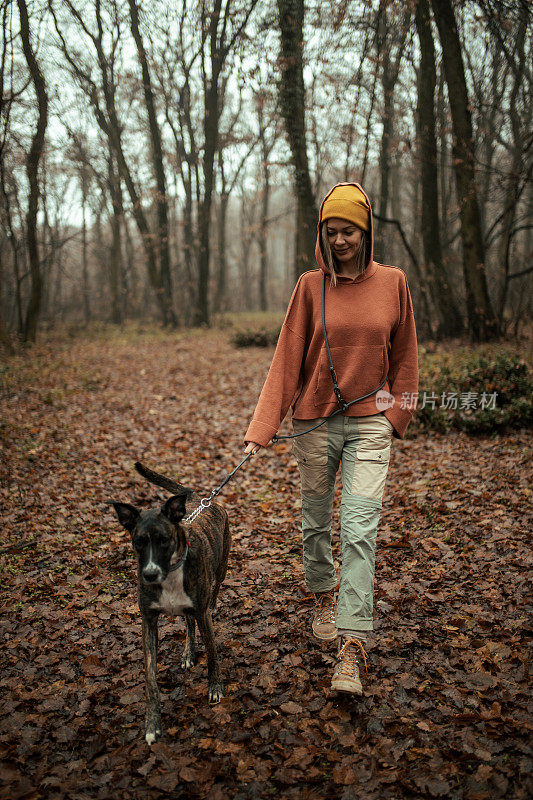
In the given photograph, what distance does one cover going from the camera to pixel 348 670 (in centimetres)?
306

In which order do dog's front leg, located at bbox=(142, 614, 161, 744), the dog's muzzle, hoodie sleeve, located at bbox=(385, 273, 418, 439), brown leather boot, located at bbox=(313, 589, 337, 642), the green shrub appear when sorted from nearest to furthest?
the dog's muzzle < dog's front leg, located at bbox=(142, 614, 161, 744) < hoodie sleeve, located at bbox=(385, 273, 418, 439) < brown leather boot, located at bbox=(313, 589, 337, 642) < the green shrub

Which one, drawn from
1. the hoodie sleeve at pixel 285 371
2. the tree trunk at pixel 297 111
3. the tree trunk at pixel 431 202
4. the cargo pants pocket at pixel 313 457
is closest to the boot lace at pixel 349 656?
the cargo pants pocket at pixel 313 457

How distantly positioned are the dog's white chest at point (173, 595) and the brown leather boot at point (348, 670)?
3.14 feet

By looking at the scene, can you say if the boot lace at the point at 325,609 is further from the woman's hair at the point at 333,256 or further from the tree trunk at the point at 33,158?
the tree trunk at the point at 33,158

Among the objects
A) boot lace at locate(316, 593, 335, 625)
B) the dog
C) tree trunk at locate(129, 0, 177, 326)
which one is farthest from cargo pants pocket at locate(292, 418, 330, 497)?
tree trunk at locate(129, 0, 177, 326)

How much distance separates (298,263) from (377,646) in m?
10.6

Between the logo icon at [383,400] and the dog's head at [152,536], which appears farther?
the logo icon at [383,400]

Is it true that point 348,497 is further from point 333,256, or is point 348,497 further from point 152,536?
point 333,256

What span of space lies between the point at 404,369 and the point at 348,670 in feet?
5.97

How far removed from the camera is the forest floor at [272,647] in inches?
107

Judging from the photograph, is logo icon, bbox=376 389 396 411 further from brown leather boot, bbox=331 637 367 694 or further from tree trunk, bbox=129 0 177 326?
tree trunk, bbox=129 0 177 326

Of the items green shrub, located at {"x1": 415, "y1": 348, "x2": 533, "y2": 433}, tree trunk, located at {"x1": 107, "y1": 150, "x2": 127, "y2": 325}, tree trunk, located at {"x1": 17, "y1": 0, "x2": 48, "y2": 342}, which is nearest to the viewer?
green shrub, located at {"x1": 415, "y1": 348, "x2": 533, "y2": 433}

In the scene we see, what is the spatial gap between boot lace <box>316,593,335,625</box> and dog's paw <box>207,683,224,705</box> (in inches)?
32.9

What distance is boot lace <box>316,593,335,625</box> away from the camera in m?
3.73
